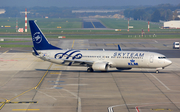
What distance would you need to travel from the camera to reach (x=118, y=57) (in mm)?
53531

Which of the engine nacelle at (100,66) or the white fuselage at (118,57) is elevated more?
the white fuselage at (118,57)

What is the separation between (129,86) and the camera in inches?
1673

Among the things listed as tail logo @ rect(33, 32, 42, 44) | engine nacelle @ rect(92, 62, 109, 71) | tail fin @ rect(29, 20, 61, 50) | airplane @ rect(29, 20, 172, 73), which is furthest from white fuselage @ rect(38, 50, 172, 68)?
tail logo @ rect(33, 32, 42, 44)

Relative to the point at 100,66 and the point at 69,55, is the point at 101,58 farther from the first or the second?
the point at 69,55

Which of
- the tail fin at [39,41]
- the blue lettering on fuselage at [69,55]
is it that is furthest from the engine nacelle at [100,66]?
the tail fin at [39,41]

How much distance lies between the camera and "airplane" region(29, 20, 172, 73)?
52406 mm

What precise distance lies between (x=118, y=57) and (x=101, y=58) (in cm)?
338

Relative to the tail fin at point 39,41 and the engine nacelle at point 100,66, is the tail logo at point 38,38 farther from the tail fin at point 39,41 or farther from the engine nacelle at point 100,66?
the engine nacelle at point 100,66

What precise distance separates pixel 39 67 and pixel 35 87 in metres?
19.0

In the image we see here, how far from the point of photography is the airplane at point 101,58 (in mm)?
52406

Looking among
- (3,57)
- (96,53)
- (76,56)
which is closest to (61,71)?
(76,56)

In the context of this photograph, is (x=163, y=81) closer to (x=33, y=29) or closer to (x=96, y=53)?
(x=96, y=53)

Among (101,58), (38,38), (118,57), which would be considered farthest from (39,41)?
(118,57)

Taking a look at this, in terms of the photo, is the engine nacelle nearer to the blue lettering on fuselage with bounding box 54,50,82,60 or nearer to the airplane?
the airplane
